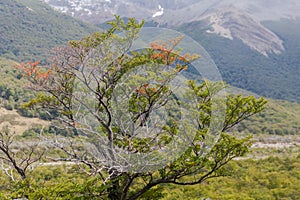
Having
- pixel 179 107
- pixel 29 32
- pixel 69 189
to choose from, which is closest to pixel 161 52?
pixel 179 107

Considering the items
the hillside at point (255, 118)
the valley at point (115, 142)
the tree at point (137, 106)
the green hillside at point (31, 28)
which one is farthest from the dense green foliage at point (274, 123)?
the green hillside at point (31, 28)

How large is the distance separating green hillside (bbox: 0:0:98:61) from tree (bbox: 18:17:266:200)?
8124cm

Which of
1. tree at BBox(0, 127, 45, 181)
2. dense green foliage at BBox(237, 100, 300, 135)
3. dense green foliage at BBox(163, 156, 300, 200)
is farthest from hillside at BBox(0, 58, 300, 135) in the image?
tree at BBox(0, 127, 45, 181)

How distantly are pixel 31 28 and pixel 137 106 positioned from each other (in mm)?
121639

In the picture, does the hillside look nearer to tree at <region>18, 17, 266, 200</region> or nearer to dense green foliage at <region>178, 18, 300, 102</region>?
dense green foliage at <region>178, 18, 300, 102</region>

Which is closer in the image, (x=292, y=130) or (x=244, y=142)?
(x=244, y=142)

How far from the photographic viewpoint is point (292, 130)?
5566cm

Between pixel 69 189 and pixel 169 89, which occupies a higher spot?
pixel 169 89

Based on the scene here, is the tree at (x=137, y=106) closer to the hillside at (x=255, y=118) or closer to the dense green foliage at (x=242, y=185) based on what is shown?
the dense green foliage at (x=242, y=185)

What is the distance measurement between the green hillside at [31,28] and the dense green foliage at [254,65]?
49431mm

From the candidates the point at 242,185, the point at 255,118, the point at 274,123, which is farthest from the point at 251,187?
the point at 255,118

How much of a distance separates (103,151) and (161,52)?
87.0 inches

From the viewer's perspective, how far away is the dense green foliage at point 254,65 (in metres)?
106

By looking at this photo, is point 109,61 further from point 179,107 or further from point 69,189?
point 69,189
